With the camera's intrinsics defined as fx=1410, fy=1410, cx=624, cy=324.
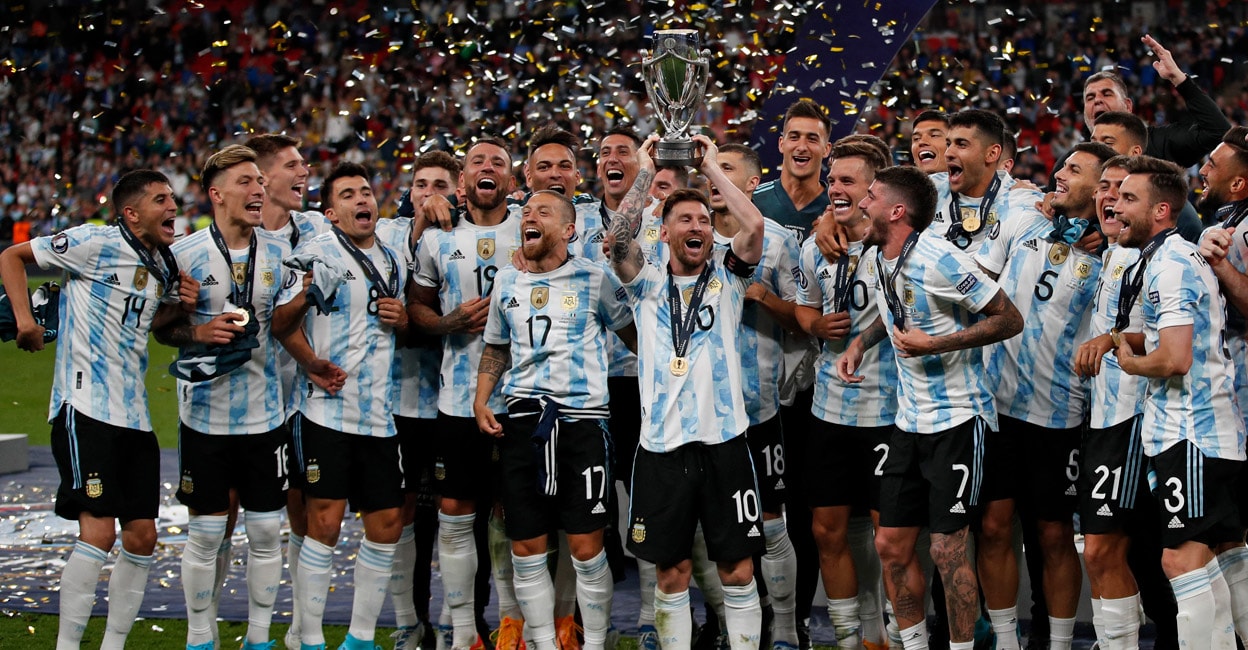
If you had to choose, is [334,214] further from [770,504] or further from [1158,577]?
[1158,577]

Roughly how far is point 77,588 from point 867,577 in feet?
10.7

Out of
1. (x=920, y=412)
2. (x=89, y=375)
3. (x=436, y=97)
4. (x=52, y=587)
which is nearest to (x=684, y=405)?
(x=920, y=412)

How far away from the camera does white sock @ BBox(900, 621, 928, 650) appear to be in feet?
18.0

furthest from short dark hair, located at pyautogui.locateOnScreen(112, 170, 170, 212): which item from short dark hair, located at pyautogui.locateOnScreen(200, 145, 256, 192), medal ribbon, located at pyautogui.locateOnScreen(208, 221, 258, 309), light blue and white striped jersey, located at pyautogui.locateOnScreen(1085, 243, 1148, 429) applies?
light blue and white striped jersey, located at pyautogui.locateOnScreen(1085, 243, 1148, 429)

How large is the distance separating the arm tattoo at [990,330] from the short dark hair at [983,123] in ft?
3.25

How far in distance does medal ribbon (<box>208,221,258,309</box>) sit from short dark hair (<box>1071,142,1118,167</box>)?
11.5 feet

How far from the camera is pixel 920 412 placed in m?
5.40

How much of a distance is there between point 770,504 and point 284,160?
2.70m

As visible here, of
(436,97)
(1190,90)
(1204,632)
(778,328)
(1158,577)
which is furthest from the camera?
(436,97)

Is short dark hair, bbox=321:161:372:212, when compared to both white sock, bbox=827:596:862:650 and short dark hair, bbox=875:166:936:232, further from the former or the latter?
white sock, bbox=827:596:862:650

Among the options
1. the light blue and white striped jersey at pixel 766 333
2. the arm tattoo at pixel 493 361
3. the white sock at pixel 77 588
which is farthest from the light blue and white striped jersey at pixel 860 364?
the white sock at pixel 77 588

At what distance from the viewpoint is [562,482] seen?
5.78 meters

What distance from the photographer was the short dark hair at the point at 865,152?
5863mm

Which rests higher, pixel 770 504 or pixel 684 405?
pixel 684 405
